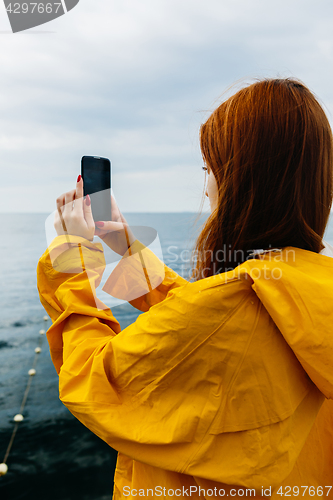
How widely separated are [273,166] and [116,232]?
59 centimetres

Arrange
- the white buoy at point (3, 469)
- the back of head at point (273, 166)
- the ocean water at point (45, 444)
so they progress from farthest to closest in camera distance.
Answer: the white buoy at point (3, 469)
the ocean water at point (45, 444)
the back of head at point (273, 166)

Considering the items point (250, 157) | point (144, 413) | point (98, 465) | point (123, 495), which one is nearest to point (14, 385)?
point (98, 465)

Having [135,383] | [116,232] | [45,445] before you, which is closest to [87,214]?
[116,232]

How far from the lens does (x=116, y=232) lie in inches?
43.3

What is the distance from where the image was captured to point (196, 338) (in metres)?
0.60

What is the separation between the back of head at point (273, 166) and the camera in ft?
2.30

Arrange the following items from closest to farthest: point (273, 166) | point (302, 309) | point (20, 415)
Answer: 1. point (302, 309)
2. point (273, 166)
3. point (20, 415)

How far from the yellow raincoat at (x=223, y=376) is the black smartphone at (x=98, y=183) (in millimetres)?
523

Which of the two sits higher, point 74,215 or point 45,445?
point 74,215

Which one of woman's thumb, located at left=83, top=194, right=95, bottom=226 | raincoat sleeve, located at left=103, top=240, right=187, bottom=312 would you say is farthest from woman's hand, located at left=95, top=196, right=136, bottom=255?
woman's thumb, located at left=83, top=194, right=95, bottom=226

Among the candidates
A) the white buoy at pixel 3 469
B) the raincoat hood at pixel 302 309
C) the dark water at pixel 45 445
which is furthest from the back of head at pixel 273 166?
the white buoy at pixel 3 469

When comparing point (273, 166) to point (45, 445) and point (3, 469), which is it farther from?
point (45, 445)

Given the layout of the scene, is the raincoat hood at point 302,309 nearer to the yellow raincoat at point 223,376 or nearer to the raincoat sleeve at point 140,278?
the yellow raincoat at point 223,376

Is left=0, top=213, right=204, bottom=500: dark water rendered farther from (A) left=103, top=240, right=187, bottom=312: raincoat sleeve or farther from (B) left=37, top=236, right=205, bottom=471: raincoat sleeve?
(B) left=37, top=236, right=205, bottom=471: raincoat sleeve
